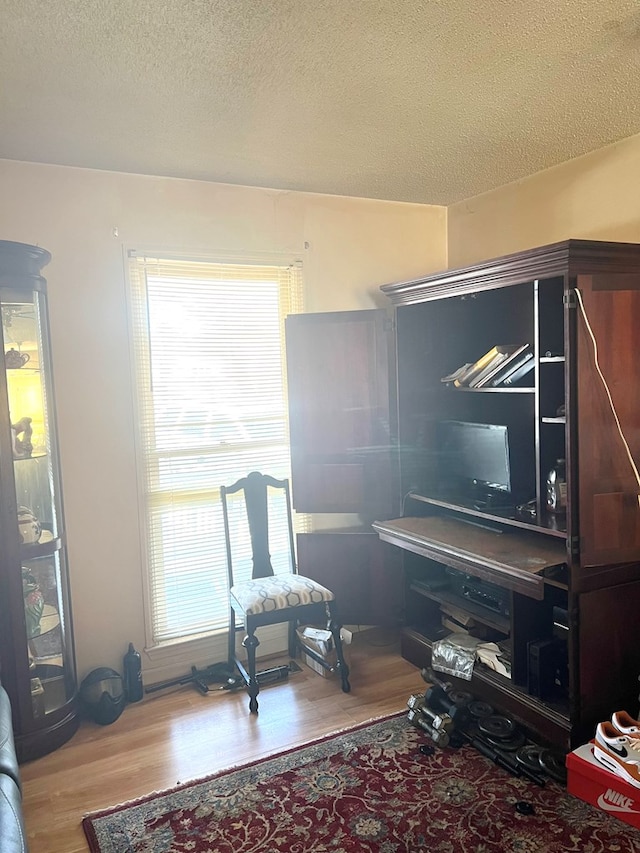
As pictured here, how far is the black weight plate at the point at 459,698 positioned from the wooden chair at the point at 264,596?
532mm

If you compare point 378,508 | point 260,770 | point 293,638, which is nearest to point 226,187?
point 378,508

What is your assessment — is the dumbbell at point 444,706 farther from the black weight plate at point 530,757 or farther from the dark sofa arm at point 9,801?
the dark sofa arm at point 9,801

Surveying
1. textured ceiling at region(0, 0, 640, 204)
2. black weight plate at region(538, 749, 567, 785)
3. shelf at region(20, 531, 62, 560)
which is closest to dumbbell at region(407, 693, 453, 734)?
black weight plate at region(538, 749, 567, 785)

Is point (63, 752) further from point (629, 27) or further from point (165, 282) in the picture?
point (629, 27)

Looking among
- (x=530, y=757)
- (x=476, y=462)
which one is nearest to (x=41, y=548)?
(x=476, y=462)

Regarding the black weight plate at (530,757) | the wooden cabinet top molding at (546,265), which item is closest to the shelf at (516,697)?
the black weight plate at (530,757)

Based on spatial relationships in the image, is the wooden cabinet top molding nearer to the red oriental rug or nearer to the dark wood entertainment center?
the dark wood entertainment center

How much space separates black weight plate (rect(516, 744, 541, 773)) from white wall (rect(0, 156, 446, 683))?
1.63 meters

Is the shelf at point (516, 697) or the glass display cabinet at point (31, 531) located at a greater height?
the glass display cabinet at point (31, 531)

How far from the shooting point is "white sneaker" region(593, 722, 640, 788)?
2.21 m

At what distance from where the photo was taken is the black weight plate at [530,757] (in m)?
2.50

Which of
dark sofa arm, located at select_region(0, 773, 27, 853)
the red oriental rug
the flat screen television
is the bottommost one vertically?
the red oriental rug

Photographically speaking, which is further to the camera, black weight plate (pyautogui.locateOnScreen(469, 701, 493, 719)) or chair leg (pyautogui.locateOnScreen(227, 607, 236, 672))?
chair leg (pyautogui.locateOnScreen(227, 607, 236, 672))

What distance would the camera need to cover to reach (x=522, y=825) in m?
2.24
